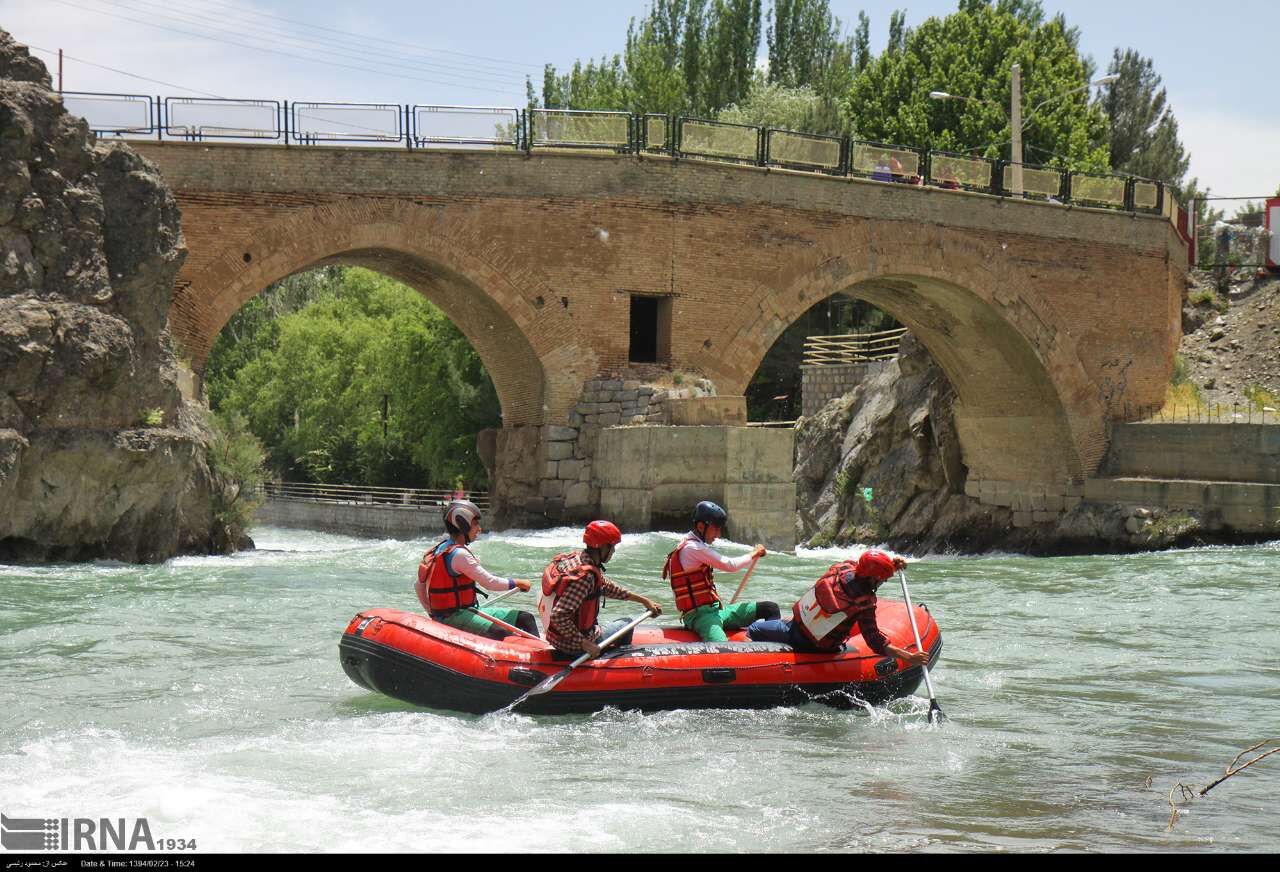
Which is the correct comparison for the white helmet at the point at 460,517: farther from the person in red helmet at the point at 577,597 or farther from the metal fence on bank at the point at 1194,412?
the metal fence on bank at the point at 1194,412

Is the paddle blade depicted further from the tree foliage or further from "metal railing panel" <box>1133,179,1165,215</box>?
the tree foliage

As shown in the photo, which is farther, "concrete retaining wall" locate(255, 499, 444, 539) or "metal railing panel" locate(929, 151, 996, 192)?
"concrete retaining wall" locate(255, 499, 444, 539)

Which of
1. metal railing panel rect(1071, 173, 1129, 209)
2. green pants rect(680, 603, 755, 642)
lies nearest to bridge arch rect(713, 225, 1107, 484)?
metal railing panel rect(1071, 173, 1129, 209)

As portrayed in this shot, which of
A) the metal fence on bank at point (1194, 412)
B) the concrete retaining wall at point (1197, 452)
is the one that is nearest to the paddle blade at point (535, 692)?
the concrete retaining wall at point (1197, 452)

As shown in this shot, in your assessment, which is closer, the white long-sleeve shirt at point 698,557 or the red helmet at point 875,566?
the red helmet at point 875,566

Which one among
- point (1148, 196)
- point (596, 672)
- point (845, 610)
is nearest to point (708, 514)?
point (845, 610)

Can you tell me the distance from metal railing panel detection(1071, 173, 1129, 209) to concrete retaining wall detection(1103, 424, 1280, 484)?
169 inches

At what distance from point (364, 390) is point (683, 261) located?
2380cm

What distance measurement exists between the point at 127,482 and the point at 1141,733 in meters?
12.8

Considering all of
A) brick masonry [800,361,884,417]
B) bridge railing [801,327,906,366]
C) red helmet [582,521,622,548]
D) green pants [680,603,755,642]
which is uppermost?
bridge railing [801,327,906,366]

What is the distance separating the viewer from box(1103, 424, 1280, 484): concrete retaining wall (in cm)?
2662

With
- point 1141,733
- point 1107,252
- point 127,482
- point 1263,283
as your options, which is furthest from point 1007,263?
point 1141,733

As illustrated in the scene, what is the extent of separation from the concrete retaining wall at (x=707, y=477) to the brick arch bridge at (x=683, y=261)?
2015 millimetres

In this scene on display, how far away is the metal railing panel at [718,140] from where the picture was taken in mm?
24469
